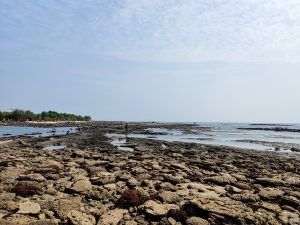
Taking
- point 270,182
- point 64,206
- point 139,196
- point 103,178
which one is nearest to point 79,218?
point 64,206

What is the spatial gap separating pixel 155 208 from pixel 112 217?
1.40 metres

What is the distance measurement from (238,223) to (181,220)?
62.4 inches

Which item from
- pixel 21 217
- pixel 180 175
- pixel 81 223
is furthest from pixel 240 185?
pixel 21 217

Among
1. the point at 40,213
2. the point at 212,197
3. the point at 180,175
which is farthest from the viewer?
the point at 180,175

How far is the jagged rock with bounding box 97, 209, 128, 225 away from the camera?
9359 millimetres

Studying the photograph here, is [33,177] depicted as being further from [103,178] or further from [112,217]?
[112,217]

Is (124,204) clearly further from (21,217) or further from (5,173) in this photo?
(5,173)

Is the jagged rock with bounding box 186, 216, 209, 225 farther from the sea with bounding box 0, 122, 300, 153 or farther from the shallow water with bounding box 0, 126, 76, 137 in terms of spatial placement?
the shallow water with bounding box 0, 126, 76, 137

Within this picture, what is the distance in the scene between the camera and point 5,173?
46.9ft

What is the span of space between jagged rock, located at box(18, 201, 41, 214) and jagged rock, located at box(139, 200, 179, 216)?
3094 millimetres

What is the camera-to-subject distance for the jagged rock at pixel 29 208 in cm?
981

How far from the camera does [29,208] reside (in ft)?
33.0

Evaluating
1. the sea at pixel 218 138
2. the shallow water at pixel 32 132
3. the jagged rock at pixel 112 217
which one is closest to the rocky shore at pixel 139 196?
the jagged rock at pixel 112 217

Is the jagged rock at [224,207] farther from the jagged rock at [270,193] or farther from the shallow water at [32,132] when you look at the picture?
the shallow water at [32,132]
